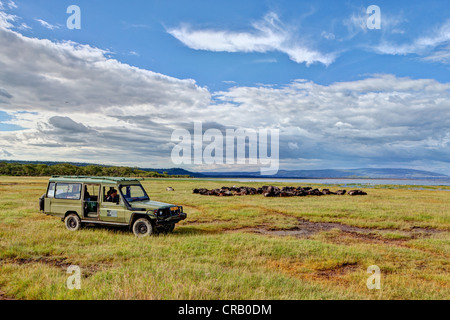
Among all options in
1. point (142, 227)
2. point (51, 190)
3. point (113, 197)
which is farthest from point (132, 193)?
point (51, 190)

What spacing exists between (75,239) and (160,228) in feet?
11.9

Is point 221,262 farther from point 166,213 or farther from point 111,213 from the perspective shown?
point 111,213

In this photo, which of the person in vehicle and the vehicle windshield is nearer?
the person in vehicle

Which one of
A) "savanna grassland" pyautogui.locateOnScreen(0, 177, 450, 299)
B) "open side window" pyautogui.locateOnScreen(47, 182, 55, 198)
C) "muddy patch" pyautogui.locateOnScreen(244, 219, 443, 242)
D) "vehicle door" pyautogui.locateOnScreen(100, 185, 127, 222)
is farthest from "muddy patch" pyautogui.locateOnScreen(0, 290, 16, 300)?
"muddy patch" pyautogui.locateOnScreen(244, 219, 443, 242)

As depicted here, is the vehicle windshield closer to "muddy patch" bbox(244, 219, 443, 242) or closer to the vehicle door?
the vehicle door

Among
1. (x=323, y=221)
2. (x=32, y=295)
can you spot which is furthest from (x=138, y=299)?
(x=323, y=221)

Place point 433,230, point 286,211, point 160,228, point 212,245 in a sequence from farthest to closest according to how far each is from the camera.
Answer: point 286,211
point 433,230
point 160,228
point 212,245

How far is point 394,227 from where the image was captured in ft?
57.5

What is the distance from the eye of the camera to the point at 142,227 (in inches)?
508

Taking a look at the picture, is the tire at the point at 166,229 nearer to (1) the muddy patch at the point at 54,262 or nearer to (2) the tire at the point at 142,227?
(2) the tire at the point at 142,227

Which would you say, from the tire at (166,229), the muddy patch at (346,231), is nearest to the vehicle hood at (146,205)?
the tire at (166,229)

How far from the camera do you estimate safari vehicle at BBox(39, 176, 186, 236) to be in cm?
1284

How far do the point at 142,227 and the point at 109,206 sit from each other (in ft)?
6.09
